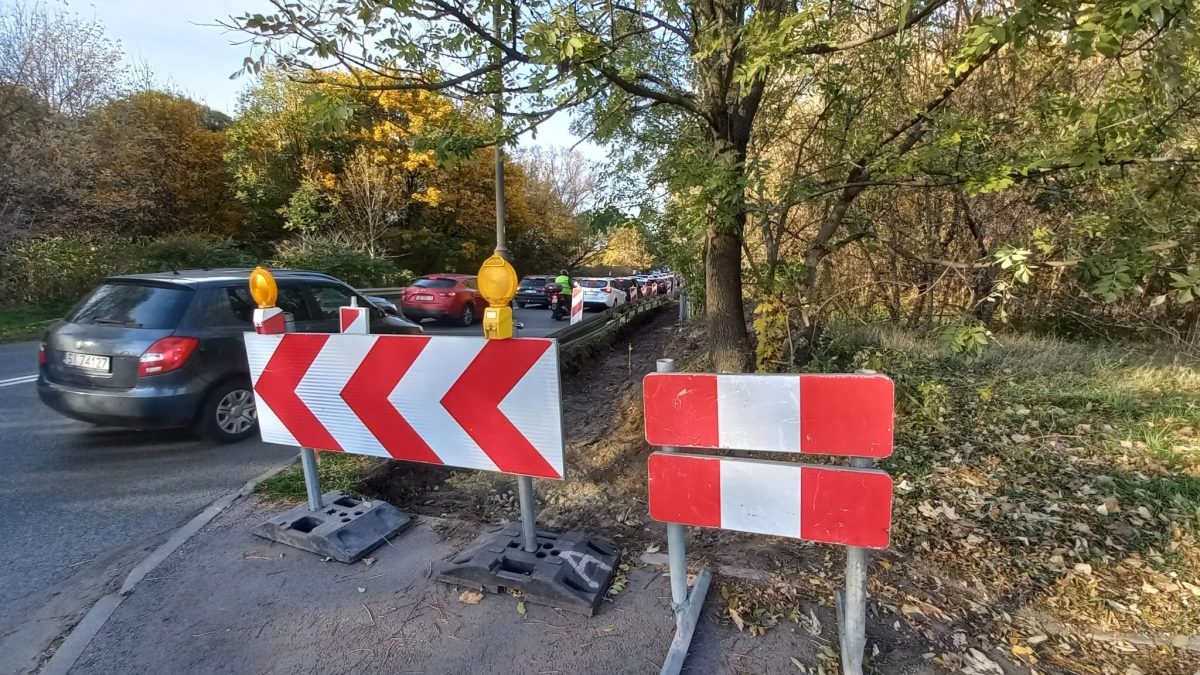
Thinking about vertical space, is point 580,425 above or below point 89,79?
below

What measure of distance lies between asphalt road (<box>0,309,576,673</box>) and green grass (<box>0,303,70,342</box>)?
6.67 metres

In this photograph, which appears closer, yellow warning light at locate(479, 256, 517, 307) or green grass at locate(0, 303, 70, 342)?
yellow warning light at locate(479, 256, 517, 307)

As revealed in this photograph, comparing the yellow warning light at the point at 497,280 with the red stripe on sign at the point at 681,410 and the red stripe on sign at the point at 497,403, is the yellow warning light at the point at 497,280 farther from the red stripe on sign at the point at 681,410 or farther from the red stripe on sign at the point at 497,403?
the red stripe on sign at the point at 681,410

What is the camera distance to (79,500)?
3926mm

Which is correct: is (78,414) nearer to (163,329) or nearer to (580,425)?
(163,329)

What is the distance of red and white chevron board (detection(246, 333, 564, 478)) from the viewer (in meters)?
2.66

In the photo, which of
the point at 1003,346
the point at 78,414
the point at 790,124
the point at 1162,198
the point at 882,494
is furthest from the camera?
the point at 1003,346

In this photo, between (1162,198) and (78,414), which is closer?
(1162,198)

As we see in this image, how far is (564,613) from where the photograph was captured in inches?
101

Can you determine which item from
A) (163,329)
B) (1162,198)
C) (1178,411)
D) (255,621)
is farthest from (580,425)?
(1178,411)

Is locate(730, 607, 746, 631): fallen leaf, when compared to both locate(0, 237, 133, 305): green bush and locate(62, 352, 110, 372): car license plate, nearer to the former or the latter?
locate(62, 352, 110, 372): car license plate

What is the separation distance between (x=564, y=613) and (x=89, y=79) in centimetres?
2177

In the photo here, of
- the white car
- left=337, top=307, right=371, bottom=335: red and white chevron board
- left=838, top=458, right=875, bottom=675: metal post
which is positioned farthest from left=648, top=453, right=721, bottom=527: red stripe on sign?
the white car

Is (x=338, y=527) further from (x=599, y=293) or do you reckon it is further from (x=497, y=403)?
(x=599, y=293)
